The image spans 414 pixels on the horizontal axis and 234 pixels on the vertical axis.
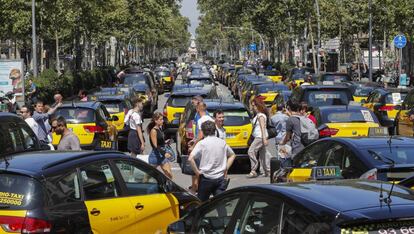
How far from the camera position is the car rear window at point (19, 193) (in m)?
7.11

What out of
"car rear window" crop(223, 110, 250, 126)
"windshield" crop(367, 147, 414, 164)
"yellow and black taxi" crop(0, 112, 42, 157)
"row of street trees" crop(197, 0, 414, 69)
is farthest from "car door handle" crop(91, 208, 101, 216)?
"row of street trees" crop(197, 0, 414, 69)

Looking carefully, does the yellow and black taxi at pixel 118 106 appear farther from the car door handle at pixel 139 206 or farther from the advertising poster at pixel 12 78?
the car door handle at pixel 139 206

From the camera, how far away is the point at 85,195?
7750 mm

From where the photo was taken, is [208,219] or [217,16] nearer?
[208,219]

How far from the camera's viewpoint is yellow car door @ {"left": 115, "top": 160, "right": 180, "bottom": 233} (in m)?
8.34

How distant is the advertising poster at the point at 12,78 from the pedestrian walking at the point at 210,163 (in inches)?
803

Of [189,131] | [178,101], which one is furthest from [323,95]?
[189,131]

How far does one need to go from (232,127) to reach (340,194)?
11.9 meters

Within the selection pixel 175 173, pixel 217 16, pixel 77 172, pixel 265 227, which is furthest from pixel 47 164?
pixel 217 16

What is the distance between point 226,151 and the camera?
10.2 m

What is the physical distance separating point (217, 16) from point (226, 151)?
127658mm

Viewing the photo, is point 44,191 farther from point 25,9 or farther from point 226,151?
point 25,9

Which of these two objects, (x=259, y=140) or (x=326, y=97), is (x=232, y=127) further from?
(x=326, y=97)

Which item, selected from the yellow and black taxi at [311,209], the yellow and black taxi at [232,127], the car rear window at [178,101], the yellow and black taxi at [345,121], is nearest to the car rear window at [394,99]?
the car rear window at [178,101]
